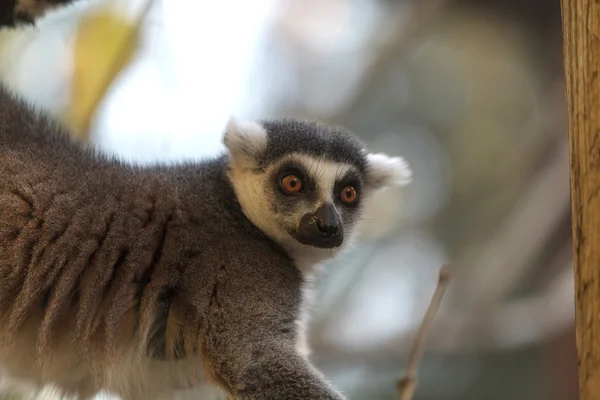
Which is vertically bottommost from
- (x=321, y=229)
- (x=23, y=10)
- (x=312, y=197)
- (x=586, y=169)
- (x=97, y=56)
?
(x=586, y=169)

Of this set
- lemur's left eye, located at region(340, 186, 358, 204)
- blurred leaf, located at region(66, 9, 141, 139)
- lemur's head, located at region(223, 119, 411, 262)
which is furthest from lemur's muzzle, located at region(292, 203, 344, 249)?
blurred leaf, located at region(66, 9, 141, 139)

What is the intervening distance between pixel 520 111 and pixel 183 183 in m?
3.84

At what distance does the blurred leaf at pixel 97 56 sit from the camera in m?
3.58

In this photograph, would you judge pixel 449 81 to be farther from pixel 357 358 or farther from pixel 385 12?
pixel 357 358

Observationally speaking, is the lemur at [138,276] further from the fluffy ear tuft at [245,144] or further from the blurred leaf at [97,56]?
the blurred leaf at [97,56]

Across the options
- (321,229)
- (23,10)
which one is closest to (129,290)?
(321,229)

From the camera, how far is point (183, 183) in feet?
8.73

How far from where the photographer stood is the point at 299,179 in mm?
2791

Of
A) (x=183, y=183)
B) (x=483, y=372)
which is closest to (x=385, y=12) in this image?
(x=483, y=372)

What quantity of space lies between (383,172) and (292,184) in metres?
0.56

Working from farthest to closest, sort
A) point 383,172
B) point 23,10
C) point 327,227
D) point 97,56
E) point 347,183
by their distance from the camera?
1. point 97,56
2. point 383,172
3. point 347,183
4. point 23,10
5. point 327,227

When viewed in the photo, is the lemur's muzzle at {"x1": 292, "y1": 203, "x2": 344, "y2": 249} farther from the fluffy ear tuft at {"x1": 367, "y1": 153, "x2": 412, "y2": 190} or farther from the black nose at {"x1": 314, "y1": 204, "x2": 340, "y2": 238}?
the fluffy ear tuft at {"x1": 367, "y1": 153, "x2": 412, "y2": 190}

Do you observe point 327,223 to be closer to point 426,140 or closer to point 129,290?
point 129,290

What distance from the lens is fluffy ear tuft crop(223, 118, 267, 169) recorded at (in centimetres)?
286
